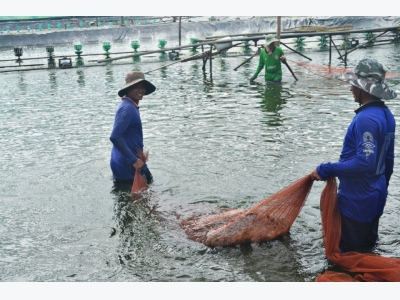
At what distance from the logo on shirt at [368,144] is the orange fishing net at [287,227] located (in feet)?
1.79

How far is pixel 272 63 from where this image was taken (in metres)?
13.8

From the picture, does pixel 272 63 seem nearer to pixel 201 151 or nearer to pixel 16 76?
pixel 201 151

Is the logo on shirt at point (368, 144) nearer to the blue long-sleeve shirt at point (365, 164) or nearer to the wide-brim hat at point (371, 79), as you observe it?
the blue long-sleeve shirt at point (365, 164)

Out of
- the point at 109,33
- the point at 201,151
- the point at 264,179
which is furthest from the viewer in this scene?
the point at 109,33

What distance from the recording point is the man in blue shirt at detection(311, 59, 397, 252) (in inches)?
152

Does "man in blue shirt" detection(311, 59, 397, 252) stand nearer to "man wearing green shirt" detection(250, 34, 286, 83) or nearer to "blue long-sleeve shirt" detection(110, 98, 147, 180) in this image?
"blue long-sleeve shirt" detection(110, 98, 147, 180)

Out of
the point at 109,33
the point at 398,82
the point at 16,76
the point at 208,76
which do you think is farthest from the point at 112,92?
the point at 109,33

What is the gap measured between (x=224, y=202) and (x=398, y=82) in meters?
10.0

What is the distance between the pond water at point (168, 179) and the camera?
464 cm

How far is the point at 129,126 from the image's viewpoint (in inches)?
245

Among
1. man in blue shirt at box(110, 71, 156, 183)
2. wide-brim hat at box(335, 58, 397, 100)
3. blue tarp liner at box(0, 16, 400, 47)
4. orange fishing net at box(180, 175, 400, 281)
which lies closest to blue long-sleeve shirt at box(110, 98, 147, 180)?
man in blue shirt at box(110, 71, 156, 183)

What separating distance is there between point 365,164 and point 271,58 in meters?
10.2

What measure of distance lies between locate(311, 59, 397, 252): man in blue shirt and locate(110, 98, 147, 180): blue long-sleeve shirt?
269 cm

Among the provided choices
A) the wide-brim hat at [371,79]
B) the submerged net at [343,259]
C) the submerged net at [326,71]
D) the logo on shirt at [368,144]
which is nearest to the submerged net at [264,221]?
the submerged net at [343,259]
